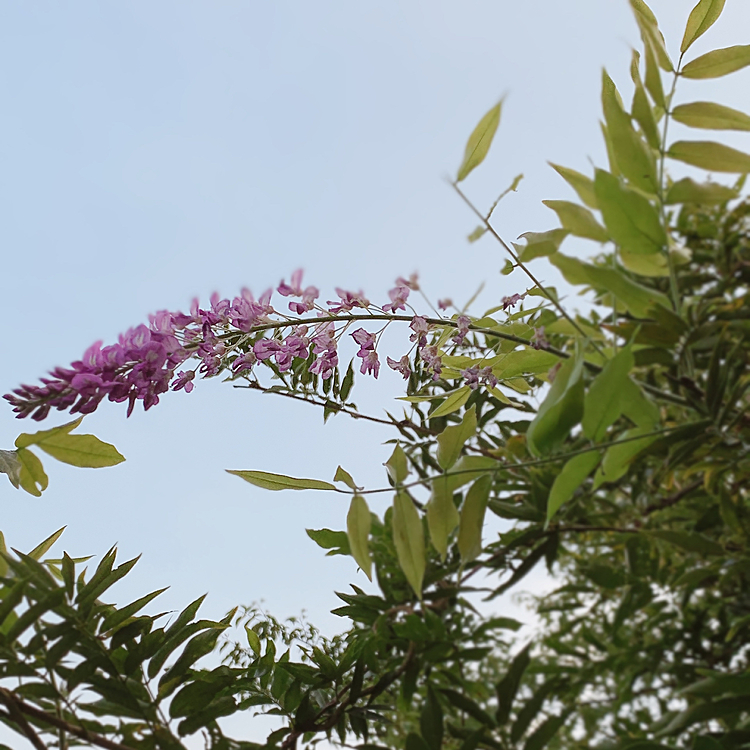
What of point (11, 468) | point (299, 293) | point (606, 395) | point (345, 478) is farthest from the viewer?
point (299, 293)

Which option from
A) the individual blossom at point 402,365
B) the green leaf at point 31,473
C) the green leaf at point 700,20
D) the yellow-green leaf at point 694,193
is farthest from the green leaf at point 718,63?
the green leaf at point 31,473

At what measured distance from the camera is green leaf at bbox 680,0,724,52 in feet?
1.65

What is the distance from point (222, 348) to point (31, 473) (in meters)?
0.21

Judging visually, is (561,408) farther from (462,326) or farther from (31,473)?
(31,473)

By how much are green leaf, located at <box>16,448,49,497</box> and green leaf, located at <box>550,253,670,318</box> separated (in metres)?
0.44

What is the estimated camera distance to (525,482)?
3.04ft

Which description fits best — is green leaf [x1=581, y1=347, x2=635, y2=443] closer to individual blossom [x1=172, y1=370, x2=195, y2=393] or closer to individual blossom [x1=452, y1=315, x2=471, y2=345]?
individual blossom [x1=452, y1=315, x2=471, y2=345]

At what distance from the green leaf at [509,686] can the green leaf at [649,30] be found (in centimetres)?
50

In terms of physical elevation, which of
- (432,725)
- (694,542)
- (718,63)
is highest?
(718,63)

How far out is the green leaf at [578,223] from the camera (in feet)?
1.39

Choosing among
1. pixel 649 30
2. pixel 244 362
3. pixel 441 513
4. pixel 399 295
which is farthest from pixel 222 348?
pixel 649 30

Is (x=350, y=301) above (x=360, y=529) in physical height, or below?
above

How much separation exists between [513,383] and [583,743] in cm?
85

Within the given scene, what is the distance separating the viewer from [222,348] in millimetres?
688
